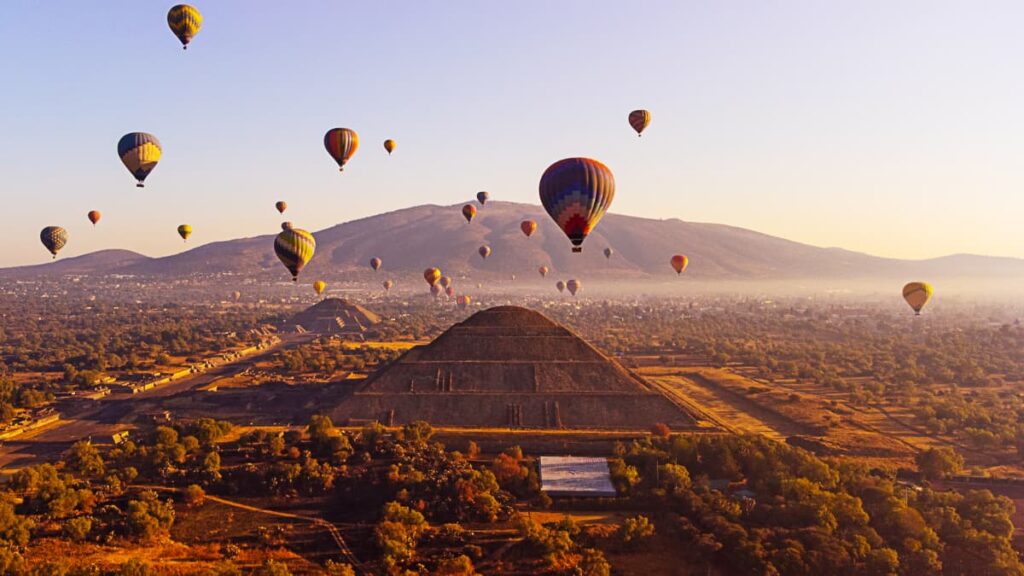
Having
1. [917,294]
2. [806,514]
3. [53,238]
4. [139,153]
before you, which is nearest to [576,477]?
[806,514]

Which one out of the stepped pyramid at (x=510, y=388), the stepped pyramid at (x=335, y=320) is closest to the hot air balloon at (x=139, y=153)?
the stepped pyramid at (x=510, y=388)

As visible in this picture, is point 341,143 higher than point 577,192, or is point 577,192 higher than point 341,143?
point 341,143

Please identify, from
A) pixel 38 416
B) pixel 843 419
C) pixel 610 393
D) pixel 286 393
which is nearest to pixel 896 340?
pixel 843 419

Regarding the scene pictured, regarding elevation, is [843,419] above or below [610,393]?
below

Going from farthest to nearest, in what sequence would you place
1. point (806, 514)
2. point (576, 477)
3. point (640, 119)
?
point (640, 119), point (576, 477), point (806, 514)

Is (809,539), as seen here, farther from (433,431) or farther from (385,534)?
(433,431)

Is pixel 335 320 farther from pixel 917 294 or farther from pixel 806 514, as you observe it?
pixel 806 514

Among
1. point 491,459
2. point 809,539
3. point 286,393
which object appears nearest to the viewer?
point 809,539
